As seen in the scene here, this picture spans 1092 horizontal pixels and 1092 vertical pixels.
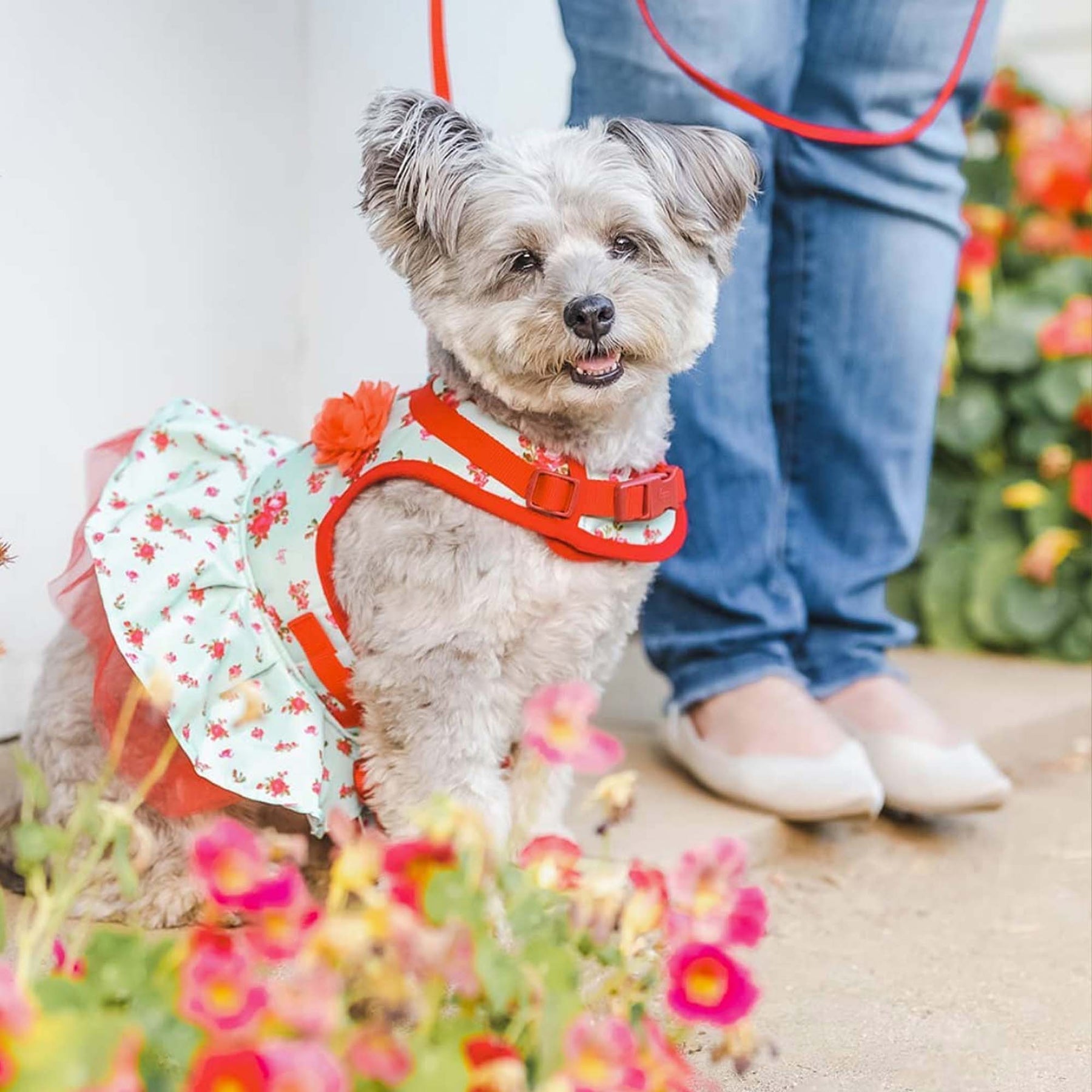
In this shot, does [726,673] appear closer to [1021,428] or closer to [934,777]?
[934,777]

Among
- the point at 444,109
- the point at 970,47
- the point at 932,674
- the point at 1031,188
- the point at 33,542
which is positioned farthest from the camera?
the point at 1031,188

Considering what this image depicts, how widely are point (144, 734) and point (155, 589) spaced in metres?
0.18

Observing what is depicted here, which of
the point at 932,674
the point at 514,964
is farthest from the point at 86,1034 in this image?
the point at 932,674

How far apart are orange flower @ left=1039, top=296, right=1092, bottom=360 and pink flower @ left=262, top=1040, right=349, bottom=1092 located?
2948mm

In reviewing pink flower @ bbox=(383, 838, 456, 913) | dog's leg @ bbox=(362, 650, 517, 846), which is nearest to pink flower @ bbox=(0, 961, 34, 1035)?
pink flower @ bbox=(383, 838, 456, 913)

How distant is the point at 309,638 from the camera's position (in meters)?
1.63

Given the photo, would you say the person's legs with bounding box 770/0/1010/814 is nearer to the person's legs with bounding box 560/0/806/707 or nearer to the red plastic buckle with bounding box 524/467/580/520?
the person's legs with bounding box 560/0/806/707

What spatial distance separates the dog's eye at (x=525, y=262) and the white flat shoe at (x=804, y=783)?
892 mm

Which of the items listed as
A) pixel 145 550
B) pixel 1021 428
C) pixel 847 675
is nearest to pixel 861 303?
pixel 847 675

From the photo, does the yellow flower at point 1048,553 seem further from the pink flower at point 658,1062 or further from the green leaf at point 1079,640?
the pink flower at point 658,1062

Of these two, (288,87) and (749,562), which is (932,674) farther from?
(288,87)

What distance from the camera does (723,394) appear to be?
→ 2.09m

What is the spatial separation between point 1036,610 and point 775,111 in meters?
1.61

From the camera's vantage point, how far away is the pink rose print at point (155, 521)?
65.0 inches
